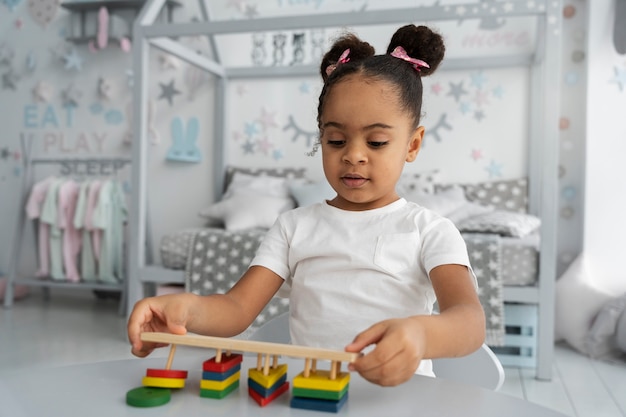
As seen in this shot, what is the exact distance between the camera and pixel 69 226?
3.12 metres

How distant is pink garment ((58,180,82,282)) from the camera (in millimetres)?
3088

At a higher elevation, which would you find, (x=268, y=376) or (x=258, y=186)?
(x=258, y=186)

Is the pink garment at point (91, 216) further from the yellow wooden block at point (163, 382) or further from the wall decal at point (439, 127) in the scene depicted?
the yellow wooden block at point (163, 382)

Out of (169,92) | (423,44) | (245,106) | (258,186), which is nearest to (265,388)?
(423,44)

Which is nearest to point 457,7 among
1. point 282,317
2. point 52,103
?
point 282,317

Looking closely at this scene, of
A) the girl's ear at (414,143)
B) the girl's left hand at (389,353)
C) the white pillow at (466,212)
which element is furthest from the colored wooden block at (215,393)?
the white pillow at (466,212)

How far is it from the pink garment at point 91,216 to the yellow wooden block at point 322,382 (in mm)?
2687

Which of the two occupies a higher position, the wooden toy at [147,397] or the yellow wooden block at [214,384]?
the yellow wooden block at [214,384]

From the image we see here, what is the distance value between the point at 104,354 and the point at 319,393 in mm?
1974

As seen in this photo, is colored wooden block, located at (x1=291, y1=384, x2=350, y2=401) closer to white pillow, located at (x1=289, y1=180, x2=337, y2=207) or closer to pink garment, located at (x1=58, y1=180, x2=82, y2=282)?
white pillow, located at (x1=289, y1=180, x2=337, y2=207)

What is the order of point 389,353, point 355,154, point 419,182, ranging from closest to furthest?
point 389,353
point 355,154
point 419,182

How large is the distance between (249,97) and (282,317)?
2.40 meters

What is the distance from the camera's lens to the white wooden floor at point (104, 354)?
1.87m

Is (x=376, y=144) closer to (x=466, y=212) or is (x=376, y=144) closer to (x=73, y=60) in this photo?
(x=466, y=212)
